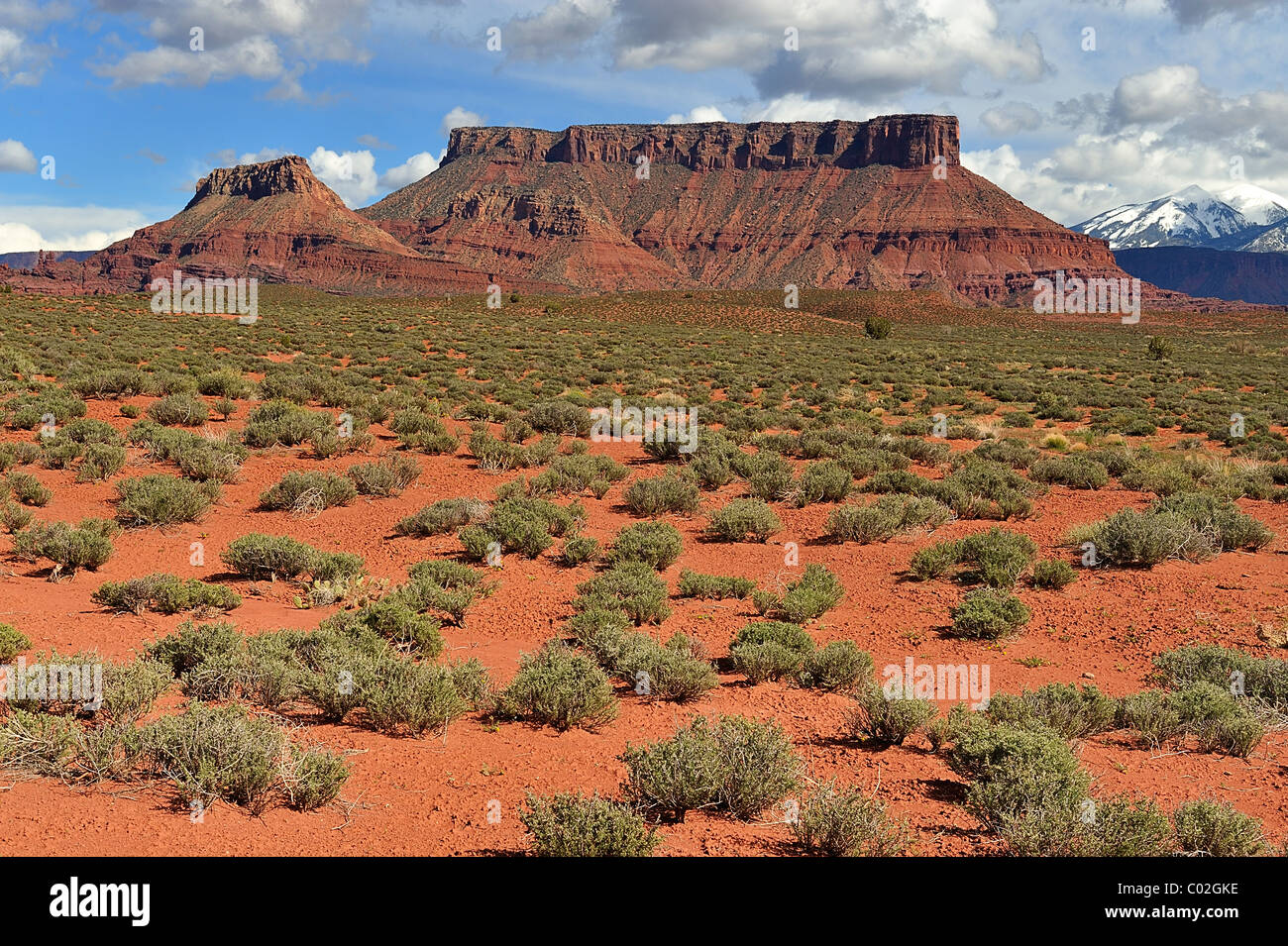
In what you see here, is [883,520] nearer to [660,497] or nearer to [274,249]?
[660,497]

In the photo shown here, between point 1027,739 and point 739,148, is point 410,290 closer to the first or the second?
point 739,148

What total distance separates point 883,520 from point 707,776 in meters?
7.26

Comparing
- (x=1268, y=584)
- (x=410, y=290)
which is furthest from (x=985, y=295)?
(x=1268, y=584)

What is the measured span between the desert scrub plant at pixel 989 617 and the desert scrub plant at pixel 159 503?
8.93 metres

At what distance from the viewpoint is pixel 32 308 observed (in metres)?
42.4

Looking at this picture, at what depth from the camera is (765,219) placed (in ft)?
608

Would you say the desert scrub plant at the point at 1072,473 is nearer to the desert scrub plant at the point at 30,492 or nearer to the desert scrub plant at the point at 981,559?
the desert scrub plant at the point at 981,559

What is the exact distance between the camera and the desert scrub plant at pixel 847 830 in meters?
3.94

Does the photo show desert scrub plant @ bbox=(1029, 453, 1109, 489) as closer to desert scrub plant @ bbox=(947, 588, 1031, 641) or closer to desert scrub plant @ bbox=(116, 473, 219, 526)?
desert scrub plant @ bbox=(947, 588, 1031, 641)

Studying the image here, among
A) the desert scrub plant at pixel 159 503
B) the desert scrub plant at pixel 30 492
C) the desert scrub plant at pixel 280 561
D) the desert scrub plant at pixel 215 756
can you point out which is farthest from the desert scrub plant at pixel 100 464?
the desert scrub plant at pixel 215 756

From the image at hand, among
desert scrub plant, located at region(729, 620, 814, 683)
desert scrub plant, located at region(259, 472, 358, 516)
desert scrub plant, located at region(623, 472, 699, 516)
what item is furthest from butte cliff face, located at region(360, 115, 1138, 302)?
desert scrub plant, located at region(729, 620, 814, 683)

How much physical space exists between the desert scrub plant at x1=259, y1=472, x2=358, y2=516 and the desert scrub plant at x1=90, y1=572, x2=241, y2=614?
12.0 feet

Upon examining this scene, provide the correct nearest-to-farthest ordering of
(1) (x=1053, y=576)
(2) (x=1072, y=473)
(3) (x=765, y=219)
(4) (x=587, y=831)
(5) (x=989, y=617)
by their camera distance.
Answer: (4) (x=587, y=831)
(5) (x=989, y=617)
(1) (x=1053, y=576)
(2) (x=1072, y=473)
(3) (x=765, y=219)

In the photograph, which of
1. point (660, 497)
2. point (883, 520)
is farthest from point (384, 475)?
point (883, 520)
